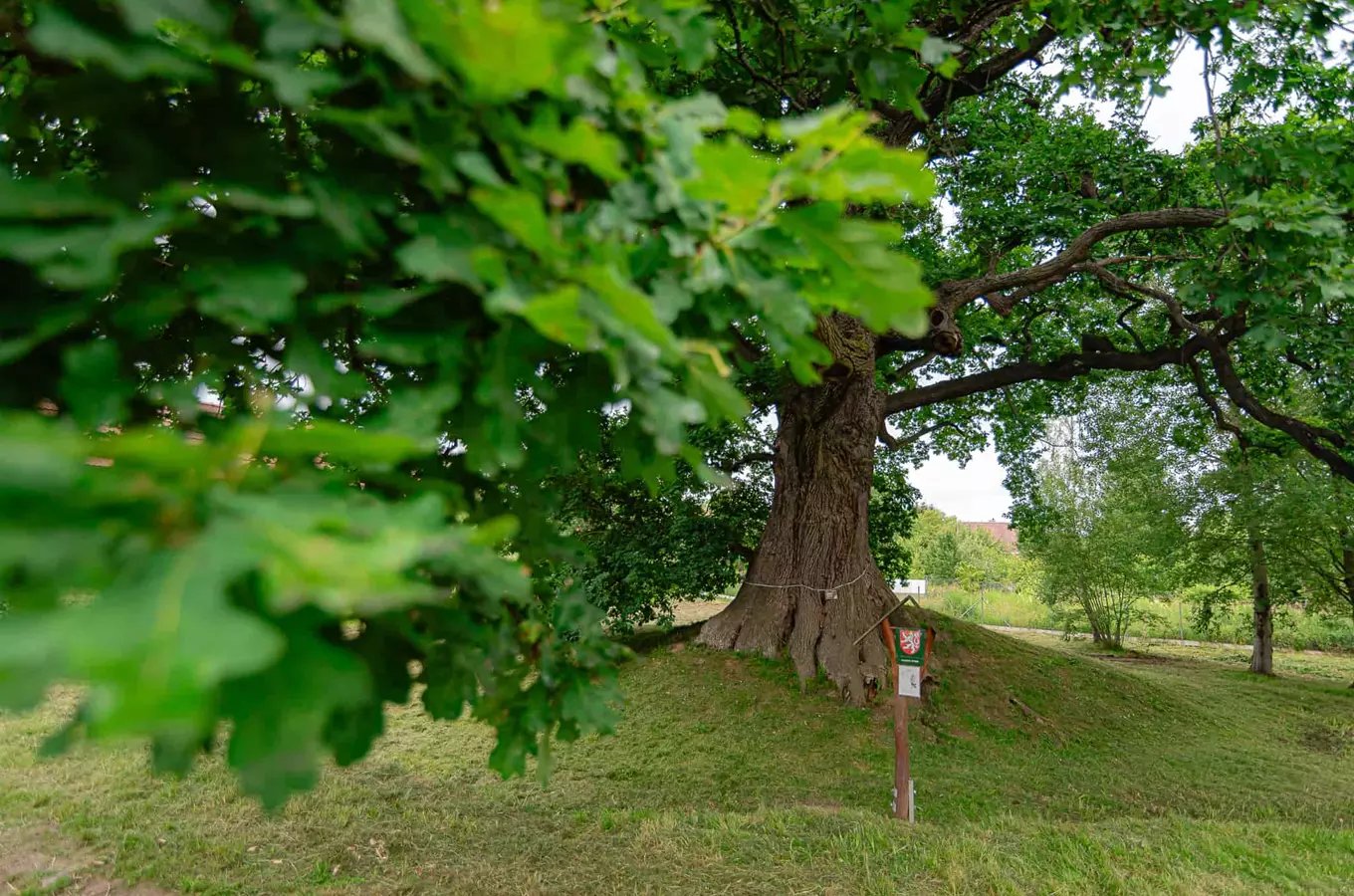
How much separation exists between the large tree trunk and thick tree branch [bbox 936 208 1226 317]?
1.13m

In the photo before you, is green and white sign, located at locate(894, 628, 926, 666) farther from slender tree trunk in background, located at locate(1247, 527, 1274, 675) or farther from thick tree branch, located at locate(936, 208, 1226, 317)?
slender tree trunk in background, located at locate(1247, 527, 1274, 675)

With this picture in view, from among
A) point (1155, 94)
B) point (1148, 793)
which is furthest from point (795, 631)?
point (1155, 94)

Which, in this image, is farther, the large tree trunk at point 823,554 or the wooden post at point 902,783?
the large tree trunk at point 823,554

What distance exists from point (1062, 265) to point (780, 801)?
5668 mm

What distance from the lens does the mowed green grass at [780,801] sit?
13.2ft

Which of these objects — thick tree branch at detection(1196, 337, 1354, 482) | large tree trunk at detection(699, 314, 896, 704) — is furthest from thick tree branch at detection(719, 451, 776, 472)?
thick tree branch at detection(1196, 337, 1354, 482)

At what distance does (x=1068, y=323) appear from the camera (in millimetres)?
10188

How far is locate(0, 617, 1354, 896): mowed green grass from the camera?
401cm

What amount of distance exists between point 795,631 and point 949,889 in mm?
5526

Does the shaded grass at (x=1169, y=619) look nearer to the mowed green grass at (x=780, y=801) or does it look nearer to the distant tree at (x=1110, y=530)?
the distant tree at (x=1110, y=530)

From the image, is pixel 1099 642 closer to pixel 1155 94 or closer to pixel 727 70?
pixel 1155 94

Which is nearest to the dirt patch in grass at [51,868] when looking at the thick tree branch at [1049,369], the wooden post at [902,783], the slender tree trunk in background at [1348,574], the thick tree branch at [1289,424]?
the wooden post at [902,783]

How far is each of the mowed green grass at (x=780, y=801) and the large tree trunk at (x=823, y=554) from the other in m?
0.47

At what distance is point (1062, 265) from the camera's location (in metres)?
7.14
